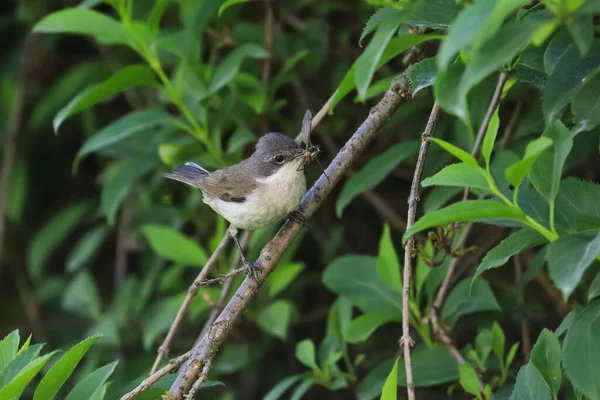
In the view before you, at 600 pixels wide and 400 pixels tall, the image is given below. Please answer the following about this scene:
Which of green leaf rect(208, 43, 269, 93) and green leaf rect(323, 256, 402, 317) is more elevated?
green leaf rect(208, 43, 269, 93)

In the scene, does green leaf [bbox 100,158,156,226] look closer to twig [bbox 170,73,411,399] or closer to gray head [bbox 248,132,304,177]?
gray head [bbox 248,132,304,177]

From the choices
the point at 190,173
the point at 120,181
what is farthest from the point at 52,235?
the point at 190,173

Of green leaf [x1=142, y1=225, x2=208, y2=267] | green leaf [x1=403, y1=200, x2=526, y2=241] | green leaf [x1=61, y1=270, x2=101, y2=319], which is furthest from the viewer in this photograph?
green leaf [x1=61, y1=270, x2=101, y2=319]

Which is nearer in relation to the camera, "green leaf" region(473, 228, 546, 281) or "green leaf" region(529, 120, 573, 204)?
"green leaf" region(529, 120, 573, 204)

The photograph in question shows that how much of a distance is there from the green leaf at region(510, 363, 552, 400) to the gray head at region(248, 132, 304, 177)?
1.70m

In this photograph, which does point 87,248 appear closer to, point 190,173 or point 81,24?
point 190,173

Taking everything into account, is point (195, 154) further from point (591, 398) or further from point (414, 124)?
point (591, 398)

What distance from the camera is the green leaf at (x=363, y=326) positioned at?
3314 millimetres

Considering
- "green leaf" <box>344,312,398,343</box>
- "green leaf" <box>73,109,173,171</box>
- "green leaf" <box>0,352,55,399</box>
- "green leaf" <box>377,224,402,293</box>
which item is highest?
"green leaf" <box>73,109,173,171</box>

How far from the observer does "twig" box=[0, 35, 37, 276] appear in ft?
18.4

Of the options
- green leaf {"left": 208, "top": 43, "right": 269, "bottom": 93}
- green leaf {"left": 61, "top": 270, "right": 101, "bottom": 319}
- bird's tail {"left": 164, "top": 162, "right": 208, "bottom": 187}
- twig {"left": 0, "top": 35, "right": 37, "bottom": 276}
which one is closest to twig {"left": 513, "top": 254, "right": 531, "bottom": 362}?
green leaf {"left": 208, "top": 43, "right": 269, "bottom": 93}

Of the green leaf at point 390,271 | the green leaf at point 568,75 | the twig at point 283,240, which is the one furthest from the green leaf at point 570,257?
the green leaf at point 390,271

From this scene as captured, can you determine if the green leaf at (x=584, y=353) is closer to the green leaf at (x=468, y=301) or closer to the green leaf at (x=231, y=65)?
the green leaf at (x=468, y=301)

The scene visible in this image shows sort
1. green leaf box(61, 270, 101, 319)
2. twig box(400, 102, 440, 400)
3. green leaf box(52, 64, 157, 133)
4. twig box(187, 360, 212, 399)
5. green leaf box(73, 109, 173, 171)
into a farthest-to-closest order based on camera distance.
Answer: green leaf box(61, 270, 101, 319) → green leaf box(73, 109, 173, 171) → green leaf box(52, 64, 157, 133) → twig box(187, 360, 212, 399) → twig box(400, 102, 440, 400)
